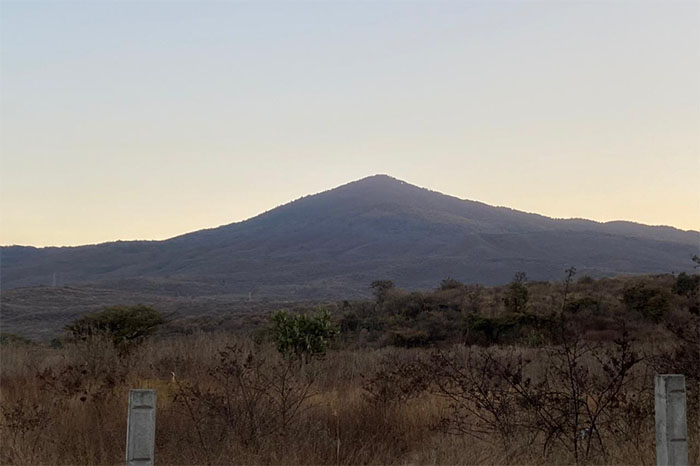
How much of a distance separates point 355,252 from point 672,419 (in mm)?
118335

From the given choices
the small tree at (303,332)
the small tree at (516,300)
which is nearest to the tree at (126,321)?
the small tree at (303,332)

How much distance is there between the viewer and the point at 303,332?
18.1 m

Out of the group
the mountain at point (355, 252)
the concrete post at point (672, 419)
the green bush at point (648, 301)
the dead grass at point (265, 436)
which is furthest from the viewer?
the mountain at point (355, 252)

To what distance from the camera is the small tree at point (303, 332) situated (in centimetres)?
1767

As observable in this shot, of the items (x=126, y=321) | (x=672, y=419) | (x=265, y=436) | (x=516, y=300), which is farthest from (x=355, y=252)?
(x=672, y=419)

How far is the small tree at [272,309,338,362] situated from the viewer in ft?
58.0

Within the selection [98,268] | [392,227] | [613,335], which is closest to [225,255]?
[98,268]

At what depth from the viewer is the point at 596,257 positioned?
366 feet

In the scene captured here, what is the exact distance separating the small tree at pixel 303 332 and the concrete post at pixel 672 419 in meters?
12.1

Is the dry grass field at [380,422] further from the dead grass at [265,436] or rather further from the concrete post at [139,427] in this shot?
the concrete post at [139,427]

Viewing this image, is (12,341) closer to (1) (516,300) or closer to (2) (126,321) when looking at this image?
(2) (126,321)

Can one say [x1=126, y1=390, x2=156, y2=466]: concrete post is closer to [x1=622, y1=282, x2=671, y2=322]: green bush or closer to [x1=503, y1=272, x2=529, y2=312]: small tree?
[x1=503, y1=272, x2=529, y2=312]: small tree

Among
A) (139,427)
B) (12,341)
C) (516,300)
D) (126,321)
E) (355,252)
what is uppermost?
(355,252)

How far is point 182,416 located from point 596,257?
358 ft
